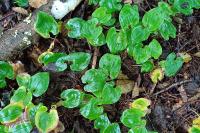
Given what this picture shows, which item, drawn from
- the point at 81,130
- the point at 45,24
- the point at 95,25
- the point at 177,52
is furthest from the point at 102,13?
the point at 81,130

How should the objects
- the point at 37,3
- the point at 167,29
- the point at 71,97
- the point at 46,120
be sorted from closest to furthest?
the point at 46,120 < the point at 71,97 < the point at 167,29 < the point at 37,3

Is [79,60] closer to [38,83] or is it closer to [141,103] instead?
[38,83]

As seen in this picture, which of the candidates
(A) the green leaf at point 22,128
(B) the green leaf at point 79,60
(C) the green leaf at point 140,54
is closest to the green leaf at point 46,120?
(A) the green leaf at point 22,128

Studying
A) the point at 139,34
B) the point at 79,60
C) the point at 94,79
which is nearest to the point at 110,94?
the point at 94,79

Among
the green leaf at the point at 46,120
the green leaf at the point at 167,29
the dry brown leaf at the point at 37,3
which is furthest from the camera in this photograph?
the dry brown leaf at the point at 37,3

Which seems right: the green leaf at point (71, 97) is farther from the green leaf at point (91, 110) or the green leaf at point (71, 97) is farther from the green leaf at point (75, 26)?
the green leaf at point (75, 26)

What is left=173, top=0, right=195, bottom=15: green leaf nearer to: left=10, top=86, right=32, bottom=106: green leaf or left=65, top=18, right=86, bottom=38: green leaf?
left=65, top=18, right=86, bottom=38: green leaf

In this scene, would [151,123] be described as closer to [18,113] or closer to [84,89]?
[84,89]
